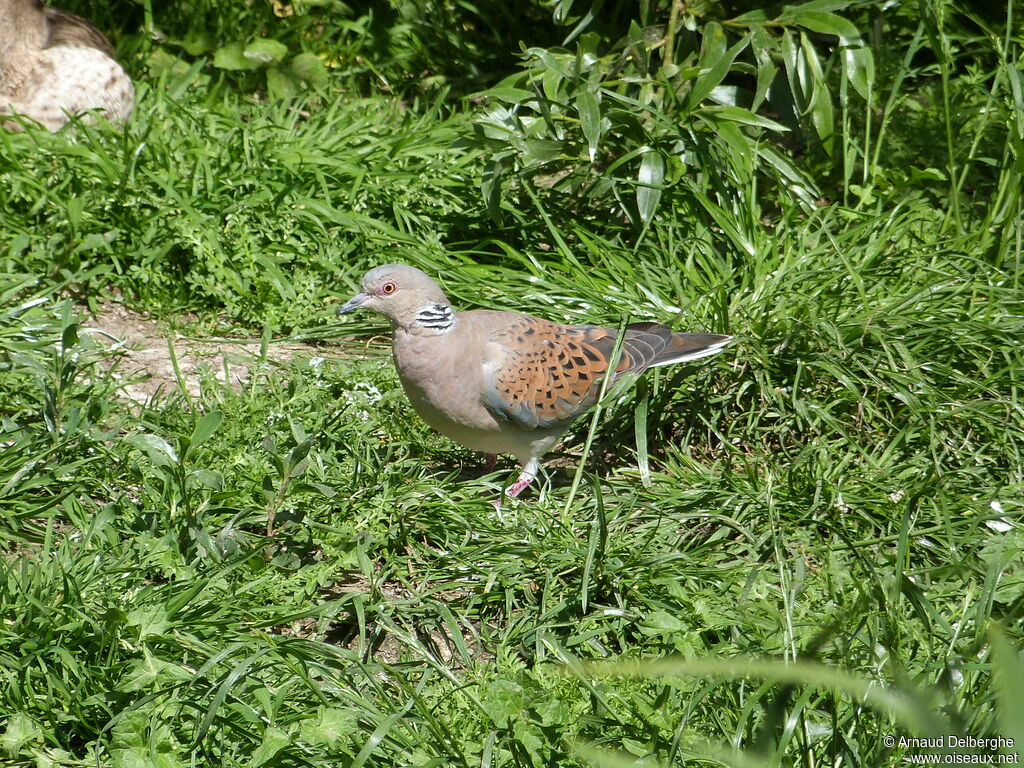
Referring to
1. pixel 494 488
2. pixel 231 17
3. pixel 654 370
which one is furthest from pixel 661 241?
pixel 231 17

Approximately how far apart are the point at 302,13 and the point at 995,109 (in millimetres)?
3876

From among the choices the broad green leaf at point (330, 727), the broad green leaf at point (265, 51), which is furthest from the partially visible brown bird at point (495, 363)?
the broad green leaf at point (265, 51)

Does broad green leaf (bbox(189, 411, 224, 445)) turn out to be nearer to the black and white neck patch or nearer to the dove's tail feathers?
the black and white neck patch

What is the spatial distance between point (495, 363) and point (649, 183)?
1298mm

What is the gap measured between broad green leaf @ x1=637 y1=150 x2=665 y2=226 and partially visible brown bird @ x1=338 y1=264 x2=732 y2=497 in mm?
777

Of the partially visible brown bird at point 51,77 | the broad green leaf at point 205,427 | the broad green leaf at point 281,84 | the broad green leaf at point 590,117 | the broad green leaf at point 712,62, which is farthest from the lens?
the broad green leaf at point 281,84

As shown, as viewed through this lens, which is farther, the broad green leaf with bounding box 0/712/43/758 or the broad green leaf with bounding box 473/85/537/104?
the broad green leaf with bounding box 473/85/537/104

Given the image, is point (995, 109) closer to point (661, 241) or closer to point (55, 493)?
point (661, 241)

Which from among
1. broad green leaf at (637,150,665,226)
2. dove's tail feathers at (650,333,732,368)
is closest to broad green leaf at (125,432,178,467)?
dove's tail feathers at (650,333,732,368)

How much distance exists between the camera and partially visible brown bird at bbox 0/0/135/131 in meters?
5.34

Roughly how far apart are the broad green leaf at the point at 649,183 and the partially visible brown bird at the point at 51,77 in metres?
2.83

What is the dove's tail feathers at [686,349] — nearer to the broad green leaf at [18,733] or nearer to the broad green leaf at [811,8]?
the broad green leaf at [811,8]

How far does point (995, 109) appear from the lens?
4.72m

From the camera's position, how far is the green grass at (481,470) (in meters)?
2.60
